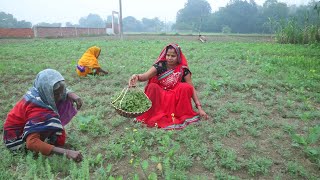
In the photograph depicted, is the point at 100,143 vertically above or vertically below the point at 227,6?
below

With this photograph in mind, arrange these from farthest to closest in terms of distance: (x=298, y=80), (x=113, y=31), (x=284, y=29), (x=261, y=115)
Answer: (x=113, y=31), (x=284, y=29), (x=298, y=80), (x=261, y=115)

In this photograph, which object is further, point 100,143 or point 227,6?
point 227,6

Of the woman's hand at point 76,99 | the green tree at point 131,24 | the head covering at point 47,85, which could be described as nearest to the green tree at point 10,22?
the green tree at point 131,24

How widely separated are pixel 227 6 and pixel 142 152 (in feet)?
206

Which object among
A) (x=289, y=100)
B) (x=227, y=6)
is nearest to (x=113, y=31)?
(x=227, y=6)

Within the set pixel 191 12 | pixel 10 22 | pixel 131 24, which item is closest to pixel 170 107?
pixel 10 22

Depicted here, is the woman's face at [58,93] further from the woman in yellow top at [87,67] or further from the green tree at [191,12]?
the green tree at [191,12]

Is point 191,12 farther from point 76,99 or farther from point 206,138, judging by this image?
point 76,99

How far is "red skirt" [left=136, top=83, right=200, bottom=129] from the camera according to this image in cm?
424

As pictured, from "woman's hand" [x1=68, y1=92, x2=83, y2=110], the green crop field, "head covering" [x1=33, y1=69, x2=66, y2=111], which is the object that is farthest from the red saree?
"head covering" [x1=33, y1=69, x2=66, y2=111]

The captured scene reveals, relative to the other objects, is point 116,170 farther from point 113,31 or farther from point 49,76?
point 113,31

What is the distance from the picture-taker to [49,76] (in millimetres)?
3104

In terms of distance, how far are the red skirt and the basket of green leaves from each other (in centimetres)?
27

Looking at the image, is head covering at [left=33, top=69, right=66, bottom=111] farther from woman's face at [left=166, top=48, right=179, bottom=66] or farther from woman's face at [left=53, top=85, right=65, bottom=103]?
woman's face at [left=166, top=48, right=179, bottom=66]
